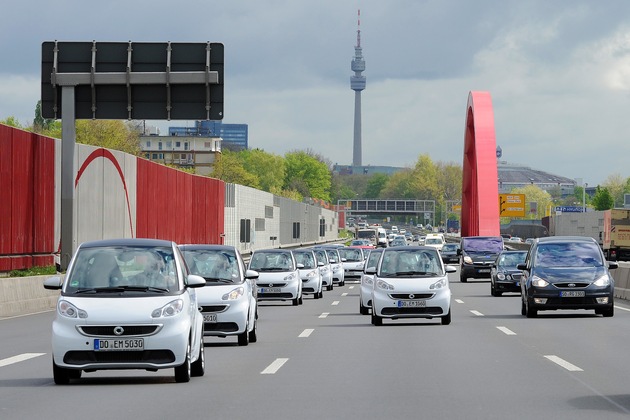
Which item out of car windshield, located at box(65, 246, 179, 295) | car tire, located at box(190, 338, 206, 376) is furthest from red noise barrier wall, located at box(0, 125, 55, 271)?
A: car windshield, located at box(65, 246, 179, 295)

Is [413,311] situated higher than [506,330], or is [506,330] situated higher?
[413,311]

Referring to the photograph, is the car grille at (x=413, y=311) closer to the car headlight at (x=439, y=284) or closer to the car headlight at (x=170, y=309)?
the car headlight at (x=439, y=284)

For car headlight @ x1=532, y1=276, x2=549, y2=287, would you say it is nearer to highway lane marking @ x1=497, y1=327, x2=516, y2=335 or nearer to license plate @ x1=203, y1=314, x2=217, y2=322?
highway lane marking @ x1=497, y1=327, x2=516, y2=335

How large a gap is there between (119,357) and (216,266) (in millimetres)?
7339

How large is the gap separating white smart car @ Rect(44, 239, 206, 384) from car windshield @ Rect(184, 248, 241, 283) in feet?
20.8

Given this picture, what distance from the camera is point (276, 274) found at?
1373 inches

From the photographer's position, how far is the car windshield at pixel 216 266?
2083 centimetres

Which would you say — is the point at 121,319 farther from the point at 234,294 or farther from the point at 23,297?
the point at 23,297

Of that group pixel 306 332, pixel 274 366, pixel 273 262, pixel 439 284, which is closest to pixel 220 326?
pixel 306 332

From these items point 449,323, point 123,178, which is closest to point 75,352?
point 449,323

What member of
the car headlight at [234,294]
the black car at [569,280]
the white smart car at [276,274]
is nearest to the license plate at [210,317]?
the car headlight at [234,294]

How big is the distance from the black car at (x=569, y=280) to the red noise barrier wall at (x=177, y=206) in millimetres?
29437

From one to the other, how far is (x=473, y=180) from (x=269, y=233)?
1087 inches

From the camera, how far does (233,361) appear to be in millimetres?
17156
